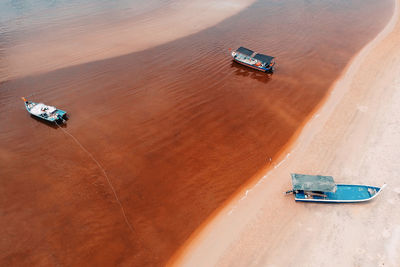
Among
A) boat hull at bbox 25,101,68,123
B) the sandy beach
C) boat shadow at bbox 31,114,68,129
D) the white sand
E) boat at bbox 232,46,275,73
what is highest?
the white sand

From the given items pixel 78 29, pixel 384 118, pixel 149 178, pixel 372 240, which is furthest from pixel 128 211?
pixel 78 29

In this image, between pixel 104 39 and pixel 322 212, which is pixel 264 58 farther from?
pixel 104 39

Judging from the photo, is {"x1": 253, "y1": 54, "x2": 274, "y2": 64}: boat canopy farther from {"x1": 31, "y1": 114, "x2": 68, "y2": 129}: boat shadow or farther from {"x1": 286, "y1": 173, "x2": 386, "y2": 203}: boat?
{"x1": 31, "y1": 114, "x2": 68, "y2": 129}: boat shadow

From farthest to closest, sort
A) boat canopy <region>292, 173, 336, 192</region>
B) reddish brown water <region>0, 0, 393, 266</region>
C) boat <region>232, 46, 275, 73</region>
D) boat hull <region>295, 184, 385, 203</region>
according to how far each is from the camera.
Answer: boat <region>232, 46, 275, 73</region> → boat hull <region>295, 184, 385, 203</region> → boat canopy <region>292, 173, 336, 192</region> → reddish brown water <region>0, 0, 393, 266</region>

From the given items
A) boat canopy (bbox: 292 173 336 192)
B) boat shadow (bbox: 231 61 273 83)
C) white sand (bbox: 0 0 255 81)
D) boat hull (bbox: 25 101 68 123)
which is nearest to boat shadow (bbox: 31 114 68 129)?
boat hull (bbox: 25 101 68 123)

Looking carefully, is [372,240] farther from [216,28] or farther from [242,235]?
[216,28]

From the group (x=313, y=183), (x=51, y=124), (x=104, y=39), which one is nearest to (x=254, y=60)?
(x=313, y=183)

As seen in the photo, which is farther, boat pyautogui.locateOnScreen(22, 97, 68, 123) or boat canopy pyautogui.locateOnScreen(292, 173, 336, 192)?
boat pyautogui.locateOnScreen(22, 97, 68, 123)

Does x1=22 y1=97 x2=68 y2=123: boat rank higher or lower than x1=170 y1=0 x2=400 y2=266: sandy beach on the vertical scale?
higher
